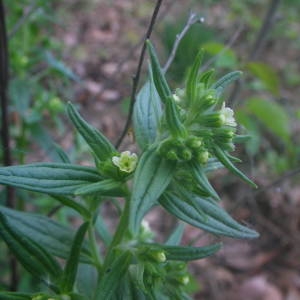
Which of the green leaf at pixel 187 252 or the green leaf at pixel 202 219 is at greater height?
the green leaf at pixel 202 219

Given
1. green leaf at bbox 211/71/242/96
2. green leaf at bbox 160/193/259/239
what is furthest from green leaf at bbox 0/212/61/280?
green leaf at bbox 211/71/242/96

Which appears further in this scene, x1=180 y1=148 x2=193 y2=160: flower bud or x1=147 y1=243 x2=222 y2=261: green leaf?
x1=147 y1=243 x2=222 y2=261: green leaf

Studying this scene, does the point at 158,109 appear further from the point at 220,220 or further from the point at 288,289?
the point at 288,289

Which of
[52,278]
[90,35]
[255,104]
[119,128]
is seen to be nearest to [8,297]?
[52,278]

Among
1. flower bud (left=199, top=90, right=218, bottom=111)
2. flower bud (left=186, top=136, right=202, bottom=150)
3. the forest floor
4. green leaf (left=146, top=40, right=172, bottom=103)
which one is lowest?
the forest floor

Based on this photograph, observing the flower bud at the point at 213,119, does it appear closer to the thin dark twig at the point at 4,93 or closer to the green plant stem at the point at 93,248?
the green plant stem at the point at 93,248

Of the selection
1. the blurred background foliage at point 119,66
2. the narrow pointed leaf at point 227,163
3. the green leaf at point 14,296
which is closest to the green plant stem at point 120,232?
the green leaf at point 14,296

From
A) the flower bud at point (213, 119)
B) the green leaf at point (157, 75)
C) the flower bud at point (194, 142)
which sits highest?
the green leaf at point (157, 75)

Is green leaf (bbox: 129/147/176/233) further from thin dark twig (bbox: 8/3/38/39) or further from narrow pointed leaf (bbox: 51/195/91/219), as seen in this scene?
thin dark twig (bbox: 8/3/38/39)

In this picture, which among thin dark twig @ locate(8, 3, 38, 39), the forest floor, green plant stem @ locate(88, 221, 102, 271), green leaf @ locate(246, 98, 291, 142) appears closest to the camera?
green plant stem @ locate(88, 221, 102, 271)
